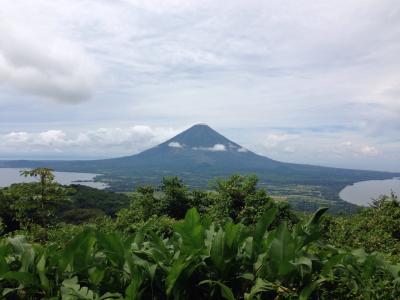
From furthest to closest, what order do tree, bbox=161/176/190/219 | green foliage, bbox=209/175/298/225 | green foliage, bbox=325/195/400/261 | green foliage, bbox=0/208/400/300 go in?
tree, bbox=161/176/190/219 → green foliage, bbox=209/175/298/225 → green foliage, bbox=325/195/400/261 → green foliage, bbox=0/208/400/300

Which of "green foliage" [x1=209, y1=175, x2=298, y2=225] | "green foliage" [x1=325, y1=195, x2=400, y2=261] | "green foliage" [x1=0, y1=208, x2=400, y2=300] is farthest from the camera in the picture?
"green foliage" [x1=209, y1=175, x2=298, y2=225]

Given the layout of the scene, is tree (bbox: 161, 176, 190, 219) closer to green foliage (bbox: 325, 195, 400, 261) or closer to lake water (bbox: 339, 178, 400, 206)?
lake water (bbox: 339, 178, 400, 206)

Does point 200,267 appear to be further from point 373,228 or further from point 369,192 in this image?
point 369,192

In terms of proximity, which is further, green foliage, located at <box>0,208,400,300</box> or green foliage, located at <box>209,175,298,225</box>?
green foliage, located at <box>209,175,298,225</box>

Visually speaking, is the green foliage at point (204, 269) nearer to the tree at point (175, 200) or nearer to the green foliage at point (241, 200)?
the green foliage at point (241, 200)

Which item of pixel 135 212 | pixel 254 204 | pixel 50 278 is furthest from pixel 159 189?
pixel 50 278

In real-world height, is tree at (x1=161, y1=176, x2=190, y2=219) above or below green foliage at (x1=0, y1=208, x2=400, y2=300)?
below

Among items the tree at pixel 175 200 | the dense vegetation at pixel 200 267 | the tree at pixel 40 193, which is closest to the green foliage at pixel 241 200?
the tree at pixel 175 200

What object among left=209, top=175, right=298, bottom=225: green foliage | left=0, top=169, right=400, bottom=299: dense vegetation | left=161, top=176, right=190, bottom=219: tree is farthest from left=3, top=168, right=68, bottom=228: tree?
left=0, top=169, right=400, bottom=299: dense vegetation
